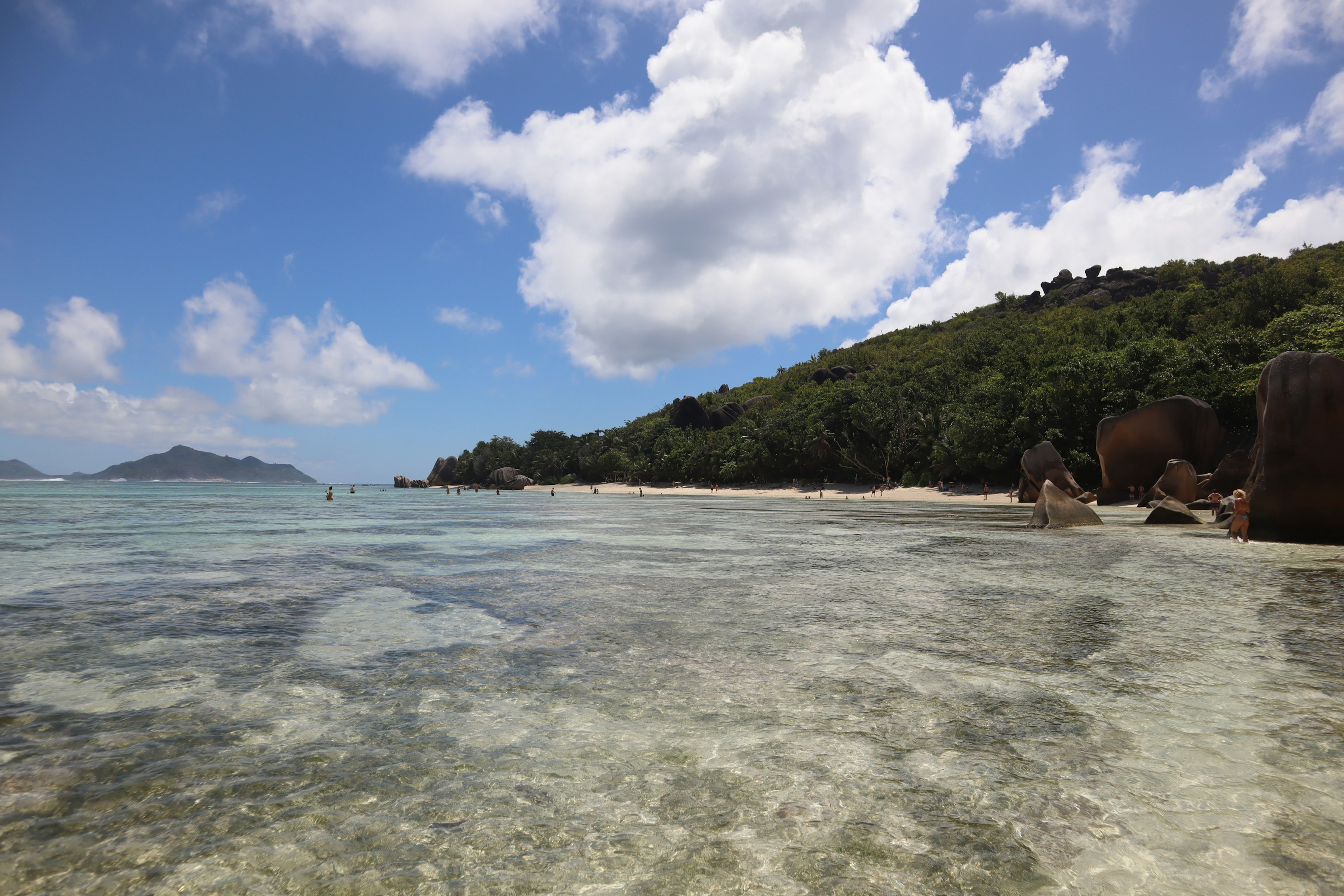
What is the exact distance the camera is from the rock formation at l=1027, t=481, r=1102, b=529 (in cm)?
2183

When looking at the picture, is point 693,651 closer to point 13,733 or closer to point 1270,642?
point 13,733

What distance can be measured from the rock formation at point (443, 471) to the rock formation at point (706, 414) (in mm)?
66067

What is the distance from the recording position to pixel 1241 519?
1530 centimetres

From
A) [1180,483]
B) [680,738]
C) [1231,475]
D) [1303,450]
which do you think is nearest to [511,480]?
[1180,483]

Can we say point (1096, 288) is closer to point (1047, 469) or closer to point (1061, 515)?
point (1047, 469)

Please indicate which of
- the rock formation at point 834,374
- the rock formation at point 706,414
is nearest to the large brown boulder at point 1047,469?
the rock formation at point 834,374

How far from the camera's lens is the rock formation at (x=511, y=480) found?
374 feet

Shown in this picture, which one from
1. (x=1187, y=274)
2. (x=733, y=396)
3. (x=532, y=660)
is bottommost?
(x=532, y=660)

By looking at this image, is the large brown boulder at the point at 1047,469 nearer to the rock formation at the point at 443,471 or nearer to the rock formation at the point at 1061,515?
the rock formation at the point at 1061,515

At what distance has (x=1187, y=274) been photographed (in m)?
90.4

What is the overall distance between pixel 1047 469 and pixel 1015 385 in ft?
62.4

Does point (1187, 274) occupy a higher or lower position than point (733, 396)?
higher

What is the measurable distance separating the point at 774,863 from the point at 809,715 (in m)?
1.93

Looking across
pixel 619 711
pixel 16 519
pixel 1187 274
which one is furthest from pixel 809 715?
pixel 1187 274
